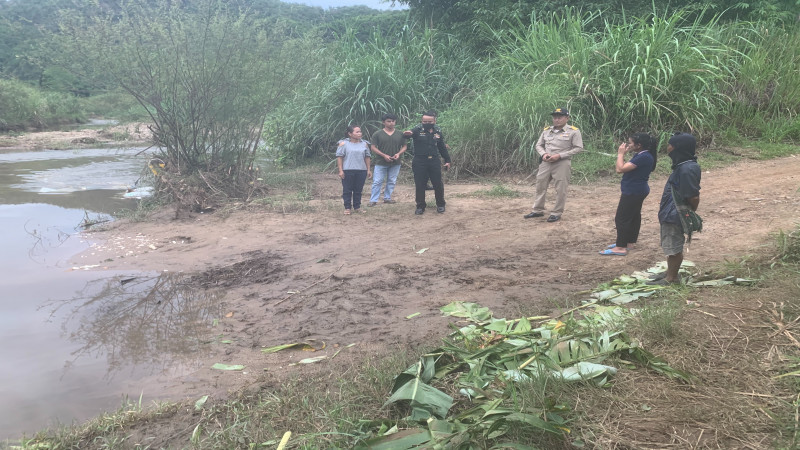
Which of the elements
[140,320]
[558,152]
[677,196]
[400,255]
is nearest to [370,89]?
[558,152]

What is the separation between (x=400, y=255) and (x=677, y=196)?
305 cm

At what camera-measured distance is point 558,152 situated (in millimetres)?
6945

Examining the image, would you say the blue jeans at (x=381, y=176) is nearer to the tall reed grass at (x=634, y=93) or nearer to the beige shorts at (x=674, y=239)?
the tall reed grass at (x=634, y=93)

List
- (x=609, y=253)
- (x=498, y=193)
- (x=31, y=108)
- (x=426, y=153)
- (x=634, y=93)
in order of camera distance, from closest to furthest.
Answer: (x=609, y=253), (x=426, y=153), (x=498, y=193), (x=634, y=93), (x=31, y=108)

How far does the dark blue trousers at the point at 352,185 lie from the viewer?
8.30 meters

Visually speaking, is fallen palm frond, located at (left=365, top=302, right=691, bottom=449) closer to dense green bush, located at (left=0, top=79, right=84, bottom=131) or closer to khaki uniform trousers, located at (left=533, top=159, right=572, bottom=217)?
khaki uniform trousers, located at (left=533, top=159, right=572, bottom=217)

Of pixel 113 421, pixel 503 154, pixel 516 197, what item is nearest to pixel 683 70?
pixel 503 154

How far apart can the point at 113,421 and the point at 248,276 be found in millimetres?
2949

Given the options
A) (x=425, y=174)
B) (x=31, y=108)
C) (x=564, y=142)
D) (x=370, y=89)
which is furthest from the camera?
(x=31, y=108)

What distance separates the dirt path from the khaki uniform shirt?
3.11 ft

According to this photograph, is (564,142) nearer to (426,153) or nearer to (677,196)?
(426,153)

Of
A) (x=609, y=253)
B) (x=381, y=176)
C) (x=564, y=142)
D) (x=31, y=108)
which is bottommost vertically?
(x=609, y=253)

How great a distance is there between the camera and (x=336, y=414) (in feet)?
9.06

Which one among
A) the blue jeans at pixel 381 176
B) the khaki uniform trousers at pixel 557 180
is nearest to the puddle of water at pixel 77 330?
the blue jeans at pixel 381 176
